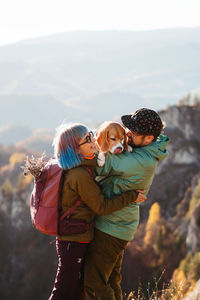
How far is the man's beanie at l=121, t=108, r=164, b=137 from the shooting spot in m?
3.36

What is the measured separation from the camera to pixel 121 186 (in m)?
3.38

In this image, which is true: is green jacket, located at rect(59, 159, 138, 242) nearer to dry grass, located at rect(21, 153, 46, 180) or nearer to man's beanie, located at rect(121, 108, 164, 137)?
dry grass, located at rect(21, 153, 46, 180)

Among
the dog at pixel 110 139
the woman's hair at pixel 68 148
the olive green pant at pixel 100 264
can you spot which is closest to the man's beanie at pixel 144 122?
the dog at pixel 110 139

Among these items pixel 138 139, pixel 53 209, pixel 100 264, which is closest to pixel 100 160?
pixel 138 139

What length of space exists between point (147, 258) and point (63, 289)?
137 feet

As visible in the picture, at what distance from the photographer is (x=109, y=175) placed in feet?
11.1

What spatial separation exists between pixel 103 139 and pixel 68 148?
356mm

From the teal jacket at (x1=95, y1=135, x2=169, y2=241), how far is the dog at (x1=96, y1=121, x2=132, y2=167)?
0.06 meters

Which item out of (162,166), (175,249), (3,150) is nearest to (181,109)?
(162,166)

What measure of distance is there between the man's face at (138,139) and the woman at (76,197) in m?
0.43

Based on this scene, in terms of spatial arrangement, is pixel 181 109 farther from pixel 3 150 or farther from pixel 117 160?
pixel 3 150

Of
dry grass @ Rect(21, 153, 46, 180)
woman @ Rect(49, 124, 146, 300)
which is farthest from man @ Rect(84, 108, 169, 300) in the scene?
dry grass @ Rect(21, 153, 46, 180)

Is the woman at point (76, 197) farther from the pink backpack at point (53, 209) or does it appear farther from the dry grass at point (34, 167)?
the dry grass at point (34, 167)

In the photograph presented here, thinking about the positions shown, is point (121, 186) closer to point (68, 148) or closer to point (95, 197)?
point (95, 197)
